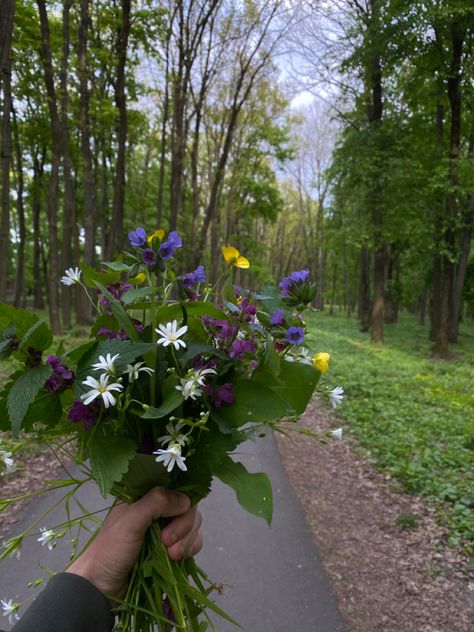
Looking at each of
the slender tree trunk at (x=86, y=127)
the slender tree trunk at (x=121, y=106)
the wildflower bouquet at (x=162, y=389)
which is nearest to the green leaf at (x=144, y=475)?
the wildflower bouquet at (x=162, y=389)

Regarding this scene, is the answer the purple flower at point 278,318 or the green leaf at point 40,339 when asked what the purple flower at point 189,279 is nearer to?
the purple flower at point 278,318

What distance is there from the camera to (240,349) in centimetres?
126

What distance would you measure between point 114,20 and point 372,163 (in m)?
7.79

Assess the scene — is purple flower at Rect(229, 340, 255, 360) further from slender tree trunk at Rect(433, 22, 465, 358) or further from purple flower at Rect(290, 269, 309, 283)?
slender tree trunk at Rect(433, 22, 465, 358)

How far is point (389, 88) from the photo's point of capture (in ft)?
48.7

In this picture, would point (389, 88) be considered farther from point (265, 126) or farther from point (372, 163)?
point (265, 126)

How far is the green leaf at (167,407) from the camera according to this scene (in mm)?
1114

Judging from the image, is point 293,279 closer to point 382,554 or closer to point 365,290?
point 382,554

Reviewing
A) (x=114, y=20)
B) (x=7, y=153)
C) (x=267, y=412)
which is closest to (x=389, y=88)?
(x=114, y=20)

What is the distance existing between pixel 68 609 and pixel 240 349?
816 millimetres

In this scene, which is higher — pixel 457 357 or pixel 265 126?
pixel 265 126

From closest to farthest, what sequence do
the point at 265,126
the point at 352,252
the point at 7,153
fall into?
the point at 7,153
the point at 265,126
the point at 352,252

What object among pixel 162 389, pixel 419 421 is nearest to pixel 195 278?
pixel 162 389

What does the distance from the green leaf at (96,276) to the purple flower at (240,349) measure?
0.44 metres
